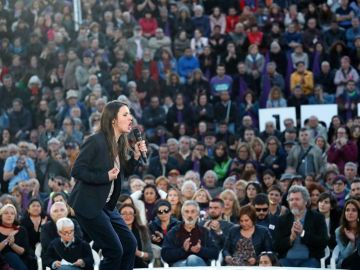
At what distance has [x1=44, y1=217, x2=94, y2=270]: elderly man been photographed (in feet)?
40.1

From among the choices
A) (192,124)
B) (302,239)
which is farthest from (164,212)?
(192,124)

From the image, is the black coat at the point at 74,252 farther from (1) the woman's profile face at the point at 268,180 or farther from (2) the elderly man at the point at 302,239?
(1) the woman's profile face at the point at 268,180

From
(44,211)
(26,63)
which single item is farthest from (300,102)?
(44,211)

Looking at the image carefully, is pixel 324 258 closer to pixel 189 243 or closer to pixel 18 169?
pixel 189 243

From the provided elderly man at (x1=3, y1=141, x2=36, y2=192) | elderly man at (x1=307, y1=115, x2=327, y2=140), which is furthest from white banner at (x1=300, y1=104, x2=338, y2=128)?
elderly man at (x1=3, y1=141, x2=36, y2=192)

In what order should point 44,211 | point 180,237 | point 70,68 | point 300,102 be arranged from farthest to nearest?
point 70,68, point 300,102, point 44,211, point 180,237

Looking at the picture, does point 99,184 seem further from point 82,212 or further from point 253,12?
point 253,12

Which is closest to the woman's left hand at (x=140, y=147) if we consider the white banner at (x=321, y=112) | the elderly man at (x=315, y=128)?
the elderly man at (x=315, y=128)

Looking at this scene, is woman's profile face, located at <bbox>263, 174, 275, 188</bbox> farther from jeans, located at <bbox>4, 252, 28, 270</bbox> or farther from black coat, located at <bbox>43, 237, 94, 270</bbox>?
jeans, located at <bbox>4, 252, 28, 270</bbox>

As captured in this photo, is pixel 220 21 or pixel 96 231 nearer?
pixel 96 231

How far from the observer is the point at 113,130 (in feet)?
31.1

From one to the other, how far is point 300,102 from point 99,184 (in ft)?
31.9

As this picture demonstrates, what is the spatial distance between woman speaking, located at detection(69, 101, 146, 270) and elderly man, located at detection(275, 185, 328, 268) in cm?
328

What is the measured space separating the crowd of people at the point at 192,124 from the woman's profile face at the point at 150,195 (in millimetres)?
16
